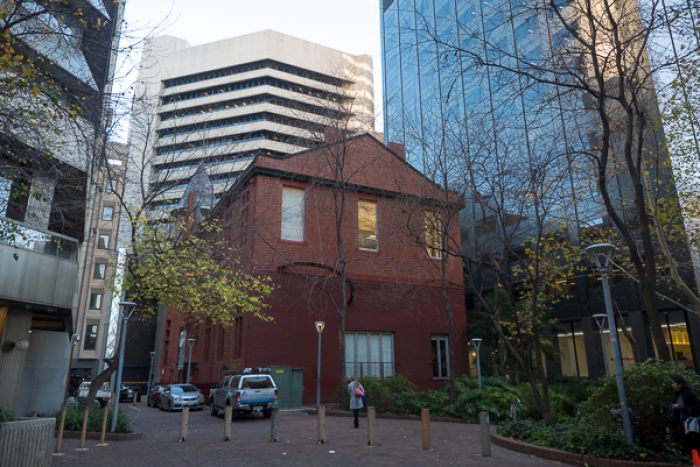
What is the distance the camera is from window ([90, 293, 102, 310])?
60.6 meters

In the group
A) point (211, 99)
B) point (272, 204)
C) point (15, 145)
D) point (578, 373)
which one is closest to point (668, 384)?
point (15, 145)

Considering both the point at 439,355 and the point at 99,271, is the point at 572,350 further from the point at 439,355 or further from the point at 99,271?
the point at 99,271

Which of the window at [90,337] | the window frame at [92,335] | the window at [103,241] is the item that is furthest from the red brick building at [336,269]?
the window at [103,241]

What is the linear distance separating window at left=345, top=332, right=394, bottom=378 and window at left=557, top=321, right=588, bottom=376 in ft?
33.1

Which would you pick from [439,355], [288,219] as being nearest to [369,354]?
[439,355]

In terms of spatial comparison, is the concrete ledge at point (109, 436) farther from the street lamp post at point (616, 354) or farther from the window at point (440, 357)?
the window at point (440, 357)

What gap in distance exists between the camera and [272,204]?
2722 centimetres

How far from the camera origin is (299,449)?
12773 mm

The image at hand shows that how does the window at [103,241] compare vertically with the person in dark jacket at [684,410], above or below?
above

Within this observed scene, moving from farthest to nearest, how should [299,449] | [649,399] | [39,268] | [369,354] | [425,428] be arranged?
[369,354]
[39,268]
[299,449]
[425,428]
[649,399]

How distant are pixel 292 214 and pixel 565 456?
64.9ft

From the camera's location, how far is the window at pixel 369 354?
27156mm

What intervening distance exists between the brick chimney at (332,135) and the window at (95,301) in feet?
151

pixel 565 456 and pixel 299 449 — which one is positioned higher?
pixel 565 456
